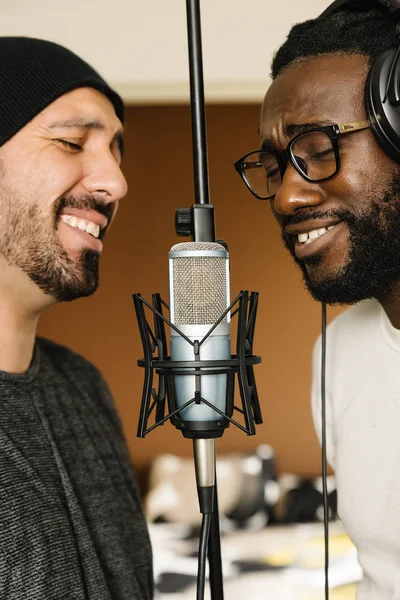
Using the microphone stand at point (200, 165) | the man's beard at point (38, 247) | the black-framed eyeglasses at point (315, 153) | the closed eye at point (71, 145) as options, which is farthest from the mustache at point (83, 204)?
the microphone stand at point (200, 165)

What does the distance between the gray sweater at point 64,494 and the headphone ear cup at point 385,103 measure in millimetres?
883

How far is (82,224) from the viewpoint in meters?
1.60

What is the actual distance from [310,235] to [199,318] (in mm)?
382

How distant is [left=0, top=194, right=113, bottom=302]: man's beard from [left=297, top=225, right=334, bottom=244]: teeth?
1.71 ft

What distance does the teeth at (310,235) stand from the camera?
1.25 meters

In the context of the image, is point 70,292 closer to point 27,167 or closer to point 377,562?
point 27,167

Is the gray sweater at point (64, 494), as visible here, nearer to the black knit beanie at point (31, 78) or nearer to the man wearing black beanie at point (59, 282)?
the man wearing black beanie at point (59, 282)

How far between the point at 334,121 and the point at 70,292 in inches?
26.9

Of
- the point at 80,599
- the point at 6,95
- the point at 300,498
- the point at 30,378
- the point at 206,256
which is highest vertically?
the point at 6,95

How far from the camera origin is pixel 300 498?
4582 mm

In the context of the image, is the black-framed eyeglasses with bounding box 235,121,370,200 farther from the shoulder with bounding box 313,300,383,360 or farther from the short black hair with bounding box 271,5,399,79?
the shoulder with bounding box 313,300,383,360

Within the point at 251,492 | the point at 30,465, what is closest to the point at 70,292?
the point at 30,465

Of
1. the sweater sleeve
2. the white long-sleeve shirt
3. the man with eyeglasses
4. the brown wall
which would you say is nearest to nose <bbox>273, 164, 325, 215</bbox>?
the man with eyeglasses

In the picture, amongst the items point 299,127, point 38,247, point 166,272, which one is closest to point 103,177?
point 38,247
